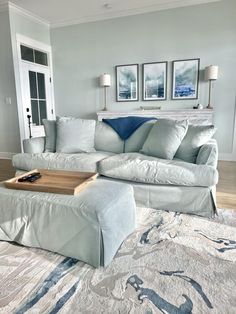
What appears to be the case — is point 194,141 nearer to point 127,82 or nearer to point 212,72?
point 212,72

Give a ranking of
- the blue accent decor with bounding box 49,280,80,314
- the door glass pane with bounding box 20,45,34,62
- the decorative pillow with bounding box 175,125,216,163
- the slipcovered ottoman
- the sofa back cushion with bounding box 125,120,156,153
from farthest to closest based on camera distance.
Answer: the door glass pane with bounding box 20,45,34,62 < the sofa back cushion with bounding box 125,120,156,153 < the decorative pillow with bounding box 175,125,216,163 < the slipcovered ottoman < the blue accent decor with bounding box 49,280,80,314

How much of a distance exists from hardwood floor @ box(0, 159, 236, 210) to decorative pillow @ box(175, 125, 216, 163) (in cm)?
56

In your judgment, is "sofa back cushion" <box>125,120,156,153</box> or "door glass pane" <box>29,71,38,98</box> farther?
"door glass pane" <box>29,71,38,98</box>

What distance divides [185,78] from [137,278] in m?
3.88

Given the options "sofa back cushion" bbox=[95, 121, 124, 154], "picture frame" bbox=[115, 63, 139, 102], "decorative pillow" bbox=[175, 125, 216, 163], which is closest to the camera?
"decorative pillow" bbox=[175, 125, 216, 163]

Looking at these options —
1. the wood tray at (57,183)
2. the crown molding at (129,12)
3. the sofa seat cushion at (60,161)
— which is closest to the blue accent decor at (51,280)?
the wood tray at (57,183)

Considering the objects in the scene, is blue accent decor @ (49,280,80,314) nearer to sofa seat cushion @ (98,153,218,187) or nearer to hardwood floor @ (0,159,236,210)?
sofa seat cushion @ (98,153,218,187)

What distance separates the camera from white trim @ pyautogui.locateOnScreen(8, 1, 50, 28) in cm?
430

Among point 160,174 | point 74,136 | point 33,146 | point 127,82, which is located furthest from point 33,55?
point 160,174

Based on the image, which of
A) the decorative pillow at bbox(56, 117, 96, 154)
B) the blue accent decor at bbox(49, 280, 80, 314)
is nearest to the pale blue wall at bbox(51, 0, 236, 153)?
the decorative pillow at bbox(56, 117, 96, 154)

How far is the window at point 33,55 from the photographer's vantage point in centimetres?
469

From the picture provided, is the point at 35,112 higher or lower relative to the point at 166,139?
higher

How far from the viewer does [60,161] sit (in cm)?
266

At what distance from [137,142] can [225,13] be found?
2.96 meters
